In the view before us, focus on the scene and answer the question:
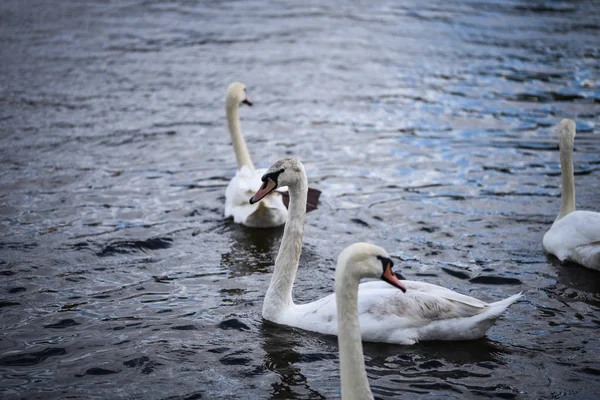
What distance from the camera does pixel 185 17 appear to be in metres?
22.7

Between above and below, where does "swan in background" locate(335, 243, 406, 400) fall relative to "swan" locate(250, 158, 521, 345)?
above

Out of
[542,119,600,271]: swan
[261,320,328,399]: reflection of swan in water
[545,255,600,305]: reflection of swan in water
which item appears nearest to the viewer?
[261,320,328,399]: reflection of swan in water

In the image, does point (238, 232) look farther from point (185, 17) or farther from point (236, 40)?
point (185, 17)

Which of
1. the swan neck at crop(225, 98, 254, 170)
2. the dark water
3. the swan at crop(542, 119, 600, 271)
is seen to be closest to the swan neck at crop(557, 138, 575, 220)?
the swan at crop(542, 119, 600, 271)

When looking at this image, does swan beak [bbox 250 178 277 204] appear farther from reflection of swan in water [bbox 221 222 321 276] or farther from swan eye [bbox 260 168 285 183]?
reflection of swan in water [bbox 221 222 321 276]

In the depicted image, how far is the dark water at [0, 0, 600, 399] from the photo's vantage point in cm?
666

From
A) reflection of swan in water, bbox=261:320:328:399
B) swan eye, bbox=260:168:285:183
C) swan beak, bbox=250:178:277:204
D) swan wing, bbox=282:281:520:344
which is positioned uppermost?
swan eye, bbox=260:168:285:183

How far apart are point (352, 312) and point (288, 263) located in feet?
7.69

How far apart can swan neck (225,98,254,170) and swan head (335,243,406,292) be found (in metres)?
5.82

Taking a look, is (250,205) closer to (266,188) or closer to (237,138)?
(237,138)

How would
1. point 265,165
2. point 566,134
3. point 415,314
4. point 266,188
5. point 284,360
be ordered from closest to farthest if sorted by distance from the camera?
point 284,360
point 415,314
point 266,188
point 566,134
point 265,165

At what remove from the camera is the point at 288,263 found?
7527 mm

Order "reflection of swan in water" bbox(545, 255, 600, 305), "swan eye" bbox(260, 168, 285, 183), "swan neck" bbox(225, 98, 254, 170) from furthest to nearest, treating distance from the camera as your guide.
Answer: "swan neck" bbox(225, 98, 254, 170) → "reflection of swan in water" bbox(545, 255, 600, 305) → "swan eye" bbox(260, 168, 285, 183)

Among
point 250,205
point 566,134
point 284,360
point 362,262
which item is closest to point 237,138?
point 250,205
